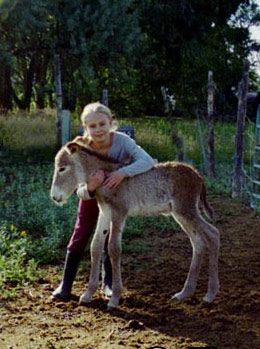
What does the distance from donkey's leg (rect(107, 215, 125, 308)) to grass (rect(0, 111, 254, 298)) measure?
0.94 meters

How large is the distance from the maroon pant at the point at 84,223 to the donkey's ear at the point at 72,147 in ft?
1.78

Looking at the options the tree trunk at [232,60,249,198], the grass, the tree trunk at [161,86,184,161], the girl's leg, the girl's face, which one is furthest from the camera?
the tree trunk at [161,86,184,161]

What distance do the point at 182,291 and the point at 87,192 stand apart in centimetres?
117

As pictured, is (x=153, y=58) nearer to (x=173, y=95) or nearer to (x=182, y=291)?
(x=173, y=95)

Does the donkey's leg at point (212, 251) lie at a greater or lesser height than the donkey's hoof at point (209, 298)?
greater

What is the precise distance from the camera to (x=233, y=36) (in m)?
24.5

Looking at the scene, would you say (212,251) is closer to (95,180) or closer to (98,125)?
(95,180)

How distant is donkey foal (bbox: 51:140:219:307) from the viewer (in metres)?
4.95

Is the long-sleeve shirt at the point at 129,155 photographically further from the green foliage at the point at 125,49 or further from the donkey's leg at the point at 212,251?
the green foliage at the point at 125,49

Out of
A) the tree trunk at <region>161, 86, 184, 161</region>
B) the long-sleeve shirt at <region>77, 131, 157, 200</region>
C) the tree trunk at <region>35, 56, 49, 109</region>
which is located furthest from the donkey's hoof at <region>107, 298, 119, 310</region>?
the tree trunk at <region>35, 56, 49, 109</region>

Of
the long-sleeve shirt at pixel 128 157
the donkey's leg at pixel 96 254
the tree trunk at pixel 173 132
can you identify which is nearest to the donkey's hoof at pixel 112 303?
the donkey's leg at pixel 96 254

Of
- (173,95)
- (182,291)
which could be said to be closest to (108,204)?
(182,291)

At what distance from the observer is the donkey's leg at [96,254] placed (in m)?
5.15

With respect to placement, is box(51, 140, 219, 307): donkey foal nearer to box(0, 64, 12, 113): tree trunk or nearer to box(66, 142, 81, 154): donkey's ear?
box(66, 142, 81, 154): donkey's ear
